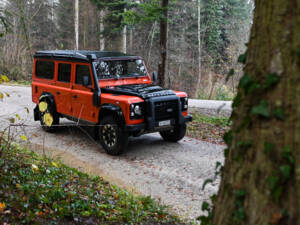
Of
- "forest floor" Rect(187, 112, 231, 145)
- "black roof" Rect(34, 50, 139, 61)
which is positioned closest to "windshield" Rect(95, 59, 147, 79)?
"black roof" Rect(34, 50, 139, 61)

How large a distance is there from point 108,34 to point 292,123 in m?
21.3

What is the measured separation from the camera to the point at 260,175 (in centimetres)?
199

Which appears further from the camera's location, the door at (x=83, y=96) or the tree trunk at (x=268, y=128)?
the door at (x=83, y=96)

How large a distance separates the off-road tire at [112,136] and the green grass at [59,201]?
7.21 feet

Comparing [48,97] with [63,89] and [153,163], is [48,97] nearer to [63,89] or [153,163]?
[63,89]

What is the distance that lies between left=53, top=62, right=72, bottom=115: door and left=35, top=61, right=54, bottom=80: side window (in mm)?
420

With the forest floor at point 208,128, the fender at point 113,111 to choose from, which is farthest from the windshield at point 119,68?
the forest floor at point 208,128

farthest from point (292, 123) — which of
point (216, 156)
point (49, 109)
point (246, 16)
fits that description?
point (246, 16)

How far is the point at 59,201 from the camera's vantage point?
4340 mm

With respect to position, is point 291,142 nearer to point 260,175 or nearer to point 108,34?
point 260,175

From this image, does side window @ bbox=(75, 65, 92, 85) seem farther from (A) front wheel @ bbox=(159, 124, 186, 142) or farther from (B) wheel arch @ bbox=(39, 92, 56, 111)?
(A) front wheel @ bbox=(159, 124, 186, 142)

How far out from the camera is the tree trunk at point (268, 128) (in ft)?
6.13

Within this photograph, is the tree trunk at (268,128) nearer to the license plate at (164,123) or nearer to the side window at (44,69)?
the license plate at (164,123)

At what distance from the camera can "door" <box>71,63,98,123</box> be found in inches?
331
